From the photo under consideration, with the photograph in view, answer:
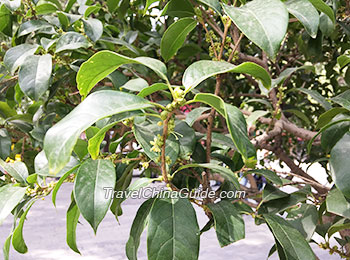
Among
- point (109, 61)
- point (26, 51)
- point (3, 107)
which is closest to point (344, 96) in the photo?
point (109, 61)

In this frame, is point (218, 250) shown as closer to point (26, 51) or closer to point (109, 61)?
point (26, 51)

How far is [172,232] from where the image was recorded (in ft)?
1.27

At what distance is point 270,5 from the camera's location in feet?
1.18

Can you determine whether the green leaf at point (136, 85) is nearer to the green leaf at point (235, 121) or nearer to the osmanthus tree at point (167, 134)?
the osmanthus tree at point (167, 134)

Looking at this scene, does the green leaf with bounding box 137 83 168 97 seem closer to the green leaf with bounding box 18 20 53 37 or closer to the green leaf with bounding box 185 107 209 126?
the green leaf with bounding box 185 107 209 126

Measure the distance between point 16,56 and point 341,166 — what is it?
1.69 feet

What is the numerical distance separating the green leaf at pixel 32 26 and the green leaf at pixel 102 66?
1.17 feet

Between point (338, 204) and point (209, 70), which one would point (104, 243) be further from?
point (209, 70)

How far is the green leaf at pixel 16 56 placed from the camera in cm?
61

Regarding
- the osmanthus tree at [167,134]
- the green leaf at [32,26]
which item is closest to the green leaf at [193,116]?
the osmanthus tree at [167,134]

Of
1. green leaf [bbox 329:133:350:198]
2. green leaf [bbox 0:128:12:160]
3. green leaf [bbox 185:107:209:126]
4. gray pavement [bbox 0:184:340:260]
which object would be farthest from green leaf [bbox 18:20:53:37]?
gray pavement [bbox 0:184:340:260]

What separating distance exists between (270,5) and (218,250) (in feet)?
6.09

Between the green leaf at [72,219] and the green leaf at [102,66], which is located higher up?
the green leaf at [102,66]

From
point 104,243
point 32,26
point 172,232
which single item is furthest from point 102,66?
point 104,243
